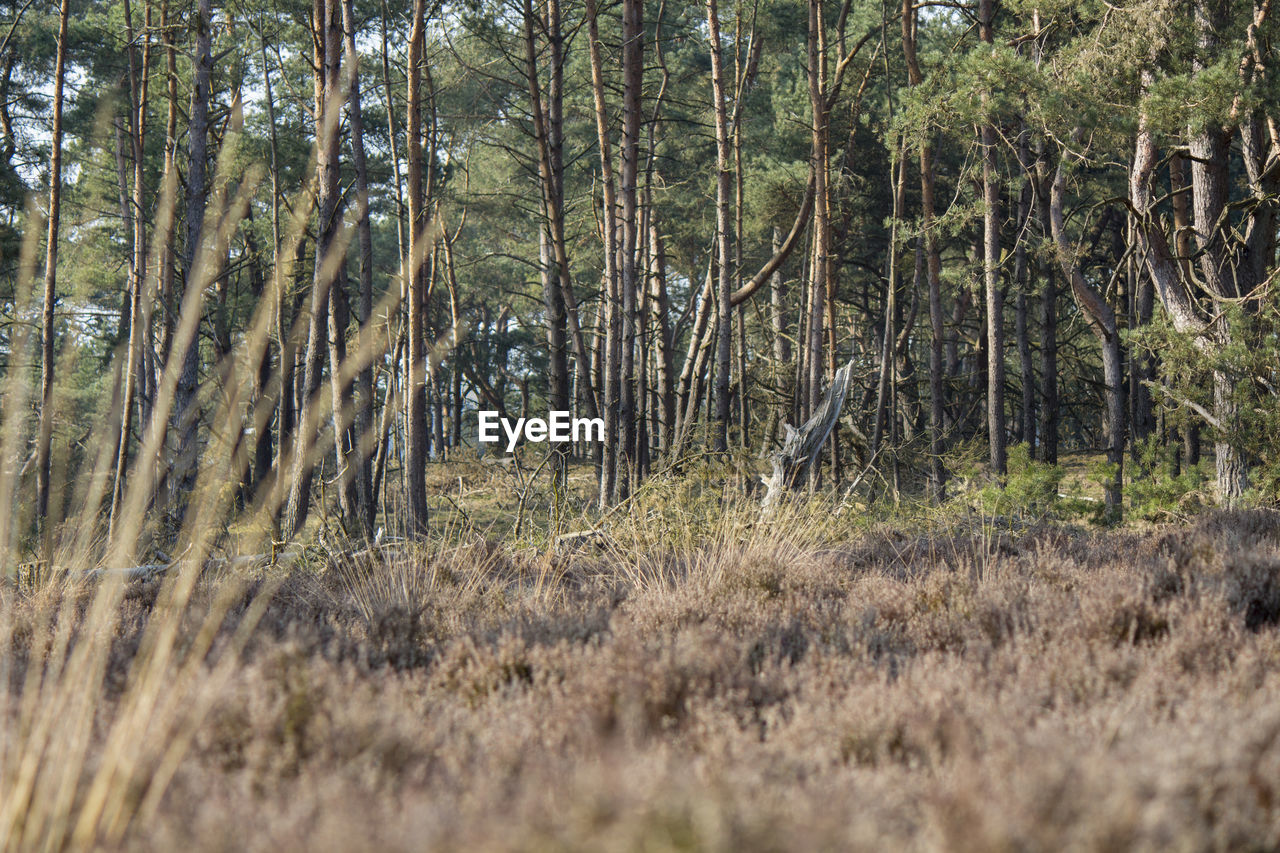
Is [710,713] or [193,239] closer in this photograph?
[710,713]

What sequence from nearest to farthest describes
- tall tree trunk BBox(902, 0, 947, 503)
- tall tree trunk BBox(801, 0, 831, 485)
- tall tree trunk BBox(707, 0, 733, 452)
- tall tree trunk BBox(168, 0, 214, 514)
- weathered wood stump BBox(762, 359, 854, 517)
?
weathered wood stump BBox(762, 359, 854, 517), tall tree trunk BBox(168, 0, 214, 514), tall tree trunk BBox(707, 0, 733, 452), tall tree trunk BBox(801, 0, 831, 485), tall tree trunk BBox(902, 0, 947, 503)

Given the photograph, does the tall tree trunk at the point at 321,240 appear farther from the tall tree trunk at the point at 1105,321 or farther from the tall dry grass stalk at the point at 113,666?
the tall tree trunk at the point at 1105,321

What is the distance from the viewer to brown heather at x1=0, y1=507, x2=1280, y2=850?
79.0 inches

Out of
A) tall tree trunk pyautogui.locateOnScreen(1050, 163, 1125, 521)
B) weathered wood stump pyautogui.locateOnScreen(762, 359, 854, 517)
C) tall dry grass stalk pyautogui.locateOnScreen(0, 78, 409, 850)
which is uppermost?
tall tree trunk pyautogui.locateOnScreen(1050, 163, 1125, 521)

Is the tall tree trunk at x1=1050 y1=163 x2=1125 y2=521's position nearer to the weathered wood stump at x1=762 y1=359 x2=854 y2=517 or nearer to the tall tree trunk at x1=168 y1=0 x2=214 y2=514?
the weathered wood stump at x1=762 y1=359 x2=854 y2=517

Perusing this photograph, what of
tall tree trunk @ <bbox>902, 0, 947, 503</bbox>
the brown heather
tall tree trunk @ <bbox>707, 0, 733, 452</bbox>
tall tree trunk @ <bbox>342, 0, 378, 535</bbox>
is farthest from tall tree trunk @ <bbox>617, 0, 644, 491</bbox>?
the brown heather

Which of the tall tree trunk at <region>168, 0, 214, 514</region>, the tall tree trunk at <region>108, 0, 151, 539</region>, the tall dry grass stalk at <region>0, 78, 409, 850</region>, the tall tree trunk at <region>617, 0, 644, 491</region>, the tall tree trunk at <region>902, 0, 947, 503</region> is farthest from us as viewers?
the tall tree trunk at <region>902, 0, 947, 503</region>

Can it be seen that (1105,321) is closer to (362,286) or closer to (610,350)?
(610,350)

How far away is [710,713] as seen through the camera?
3.06 metres

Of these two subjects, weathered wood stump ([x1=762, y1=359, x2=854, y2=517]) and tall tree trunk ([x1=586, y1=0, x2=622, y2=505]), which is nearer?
weathered wood stump ([x1=762, y1=359, x2=854, y2=517])

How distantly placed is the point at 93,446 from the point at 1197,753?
89.4ft

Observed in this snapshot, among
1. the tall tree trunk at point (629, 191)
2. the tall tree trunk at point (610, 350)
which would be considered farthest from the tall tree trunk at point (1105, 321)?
the tall tree trunk at point (610, 350)

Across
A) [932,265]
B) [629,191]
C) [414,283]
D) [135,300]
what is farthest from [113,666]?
[932,265]

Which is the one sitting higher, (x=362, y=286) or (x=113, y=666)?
(x=362, y=286)
